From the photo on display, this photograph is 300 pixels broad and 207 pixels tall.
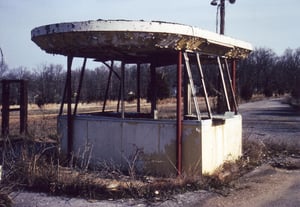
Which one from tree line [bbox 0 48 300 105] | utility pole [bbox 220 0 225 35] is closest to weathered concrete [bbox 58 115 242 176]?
utility pole [bbox 220 0 225 35]

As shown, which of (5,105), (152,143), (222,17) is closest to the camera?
(152,143)

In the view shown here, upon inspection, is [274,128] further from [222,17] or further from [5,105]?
[5,105]

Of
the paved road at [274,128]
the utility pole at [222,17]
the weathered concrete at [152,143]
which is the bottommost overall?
the paved road at [274,128]

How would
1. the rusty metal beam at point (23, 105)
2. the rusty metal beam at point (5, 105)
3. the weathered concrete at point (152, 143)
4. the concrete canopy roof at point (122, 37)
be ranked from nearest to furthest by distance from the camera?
the concrete canopy roof at point (122, 37)
the weathered concrete at point (152, 143)
the rusty metal beam at point (5, 105)
the rusty metal beam at point (23, 105)

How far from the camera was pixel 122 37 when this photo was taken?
8906 millimetres

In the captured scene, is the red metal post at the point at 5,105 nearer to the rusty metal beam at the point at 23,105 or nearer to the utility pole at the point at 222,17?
the rusty metal beam at the point at 23,105

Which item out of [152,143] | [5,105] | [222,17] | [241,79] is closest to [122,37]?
[152,143]

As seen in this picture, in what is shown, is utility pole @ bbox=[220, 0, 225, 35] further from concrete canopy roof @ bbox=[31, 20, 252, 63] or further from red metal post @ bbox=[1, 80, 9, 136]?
concrete canopy roof @ bbox=[31, 20, 252, 63]

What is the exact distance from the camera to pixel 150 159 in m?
9.97

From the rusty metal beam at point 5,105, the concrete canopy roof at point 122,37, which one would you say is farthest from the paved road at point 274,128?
the rusty metal beam at point 5,105

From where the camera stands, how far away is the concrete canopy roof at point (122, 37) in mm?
8836

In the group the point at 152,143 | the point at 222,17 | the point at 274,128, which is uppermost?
the point at 222,17

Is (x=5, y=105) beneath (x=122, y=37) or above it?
beneath

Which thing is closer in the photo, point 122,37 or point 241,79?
point 122,37
